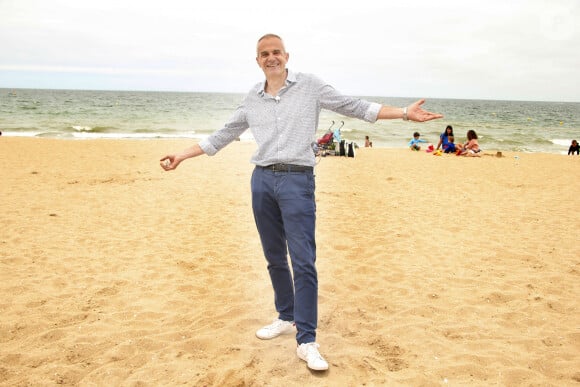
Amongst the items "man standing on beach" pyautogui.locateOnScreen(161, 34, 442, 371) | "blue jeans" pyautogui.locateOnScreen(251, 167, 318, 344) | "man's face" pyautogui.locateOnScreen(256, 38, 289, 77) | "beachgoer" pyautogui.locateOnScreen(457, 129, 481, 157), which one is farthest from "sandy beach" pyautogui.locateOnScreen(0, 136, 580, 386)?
"beachgoer" pyautogui.locateOnScreen(457, 129, 481, 157)

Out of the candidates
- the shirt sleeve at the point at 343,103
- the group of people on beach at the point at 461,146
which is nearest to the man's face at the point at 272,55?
the shirt sleeve at the point at 343,103

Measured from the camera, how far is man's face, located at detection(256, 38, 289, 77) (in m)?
2.64

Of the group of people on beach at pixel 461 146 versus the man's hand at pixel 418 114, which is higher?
the man's hand at pixel 418 114

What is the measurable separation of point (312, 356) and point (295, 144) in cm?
143

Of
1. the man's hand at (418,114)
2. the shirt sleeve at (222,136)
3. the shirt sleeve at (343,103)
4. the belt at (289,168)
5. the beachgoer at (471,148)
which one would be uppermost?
the shirt sleeve at (343,103)

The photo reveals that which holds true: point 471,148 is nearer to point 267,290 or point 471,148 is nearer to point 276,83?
point 267,290

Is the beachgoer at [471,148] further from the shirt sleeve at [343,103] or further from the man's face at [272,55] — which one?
the man's face at [272,55]

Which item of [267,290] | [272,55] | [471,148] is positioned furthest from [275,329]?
[471,148]

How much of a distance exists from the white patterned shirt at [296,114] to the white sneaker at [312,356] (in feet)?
4.10

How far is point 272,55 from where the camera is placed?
2643 mm

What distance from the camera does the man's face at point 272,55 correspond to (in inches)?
104

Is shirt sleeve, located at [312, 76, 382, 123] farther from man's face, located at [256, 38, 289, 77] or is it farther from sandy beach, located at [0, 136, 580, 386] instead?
sandy beach, located at [0, 136, 580, 386]

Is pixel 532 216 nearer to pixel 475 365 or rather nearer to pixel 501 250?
pixel 501 250

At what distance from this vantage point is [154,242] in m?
5.66
